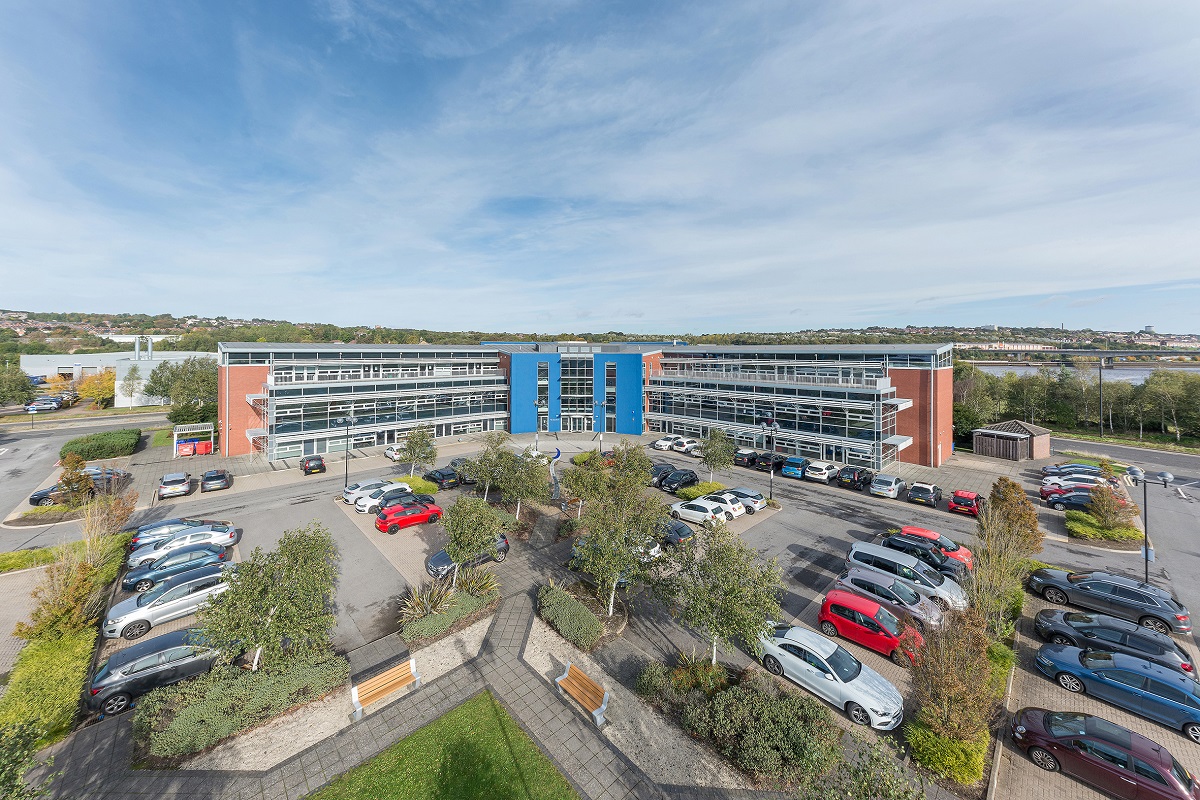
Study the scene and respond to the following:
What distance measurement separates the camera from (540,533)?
941 inches

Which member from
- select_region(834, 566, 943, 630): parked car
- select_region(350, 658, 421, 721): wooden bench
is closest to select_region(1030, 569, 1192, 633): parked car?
select_region(834, 566, 943, 630): parked car

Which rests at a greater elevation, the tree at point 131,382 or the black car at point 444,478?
the tree at point 131,382

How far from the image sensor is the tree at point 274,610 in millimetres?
11570

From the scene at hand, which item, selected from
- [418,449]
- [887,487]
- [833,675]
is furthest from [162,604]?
[887,487]

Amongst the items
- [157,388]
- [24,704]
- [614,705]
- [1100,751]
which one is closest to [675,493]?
[614,705]

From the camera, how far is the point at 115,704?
39.1ft

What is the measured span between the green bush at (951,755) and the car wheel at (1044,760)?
3.42 ft

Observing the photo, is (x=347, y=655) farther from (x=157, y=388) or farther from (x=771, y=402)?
(x=157, y=388)

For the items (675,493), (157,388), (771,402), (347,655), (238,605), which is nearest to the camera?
(238,605)

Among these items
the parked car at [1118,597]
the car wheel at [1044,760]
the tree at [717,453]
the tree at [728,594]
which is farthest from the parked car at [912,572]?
the tree at [717,453]

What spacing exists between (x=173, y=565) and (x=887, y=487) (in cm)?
3734

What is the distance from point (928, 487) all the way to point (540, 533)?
2378 cm

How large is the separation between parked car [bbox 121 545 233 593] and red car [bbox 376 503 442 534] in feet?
20.4

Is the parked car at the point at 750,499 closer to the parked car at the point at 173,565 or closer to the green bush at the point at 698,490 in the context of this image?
the green bush at the point at 698,490
